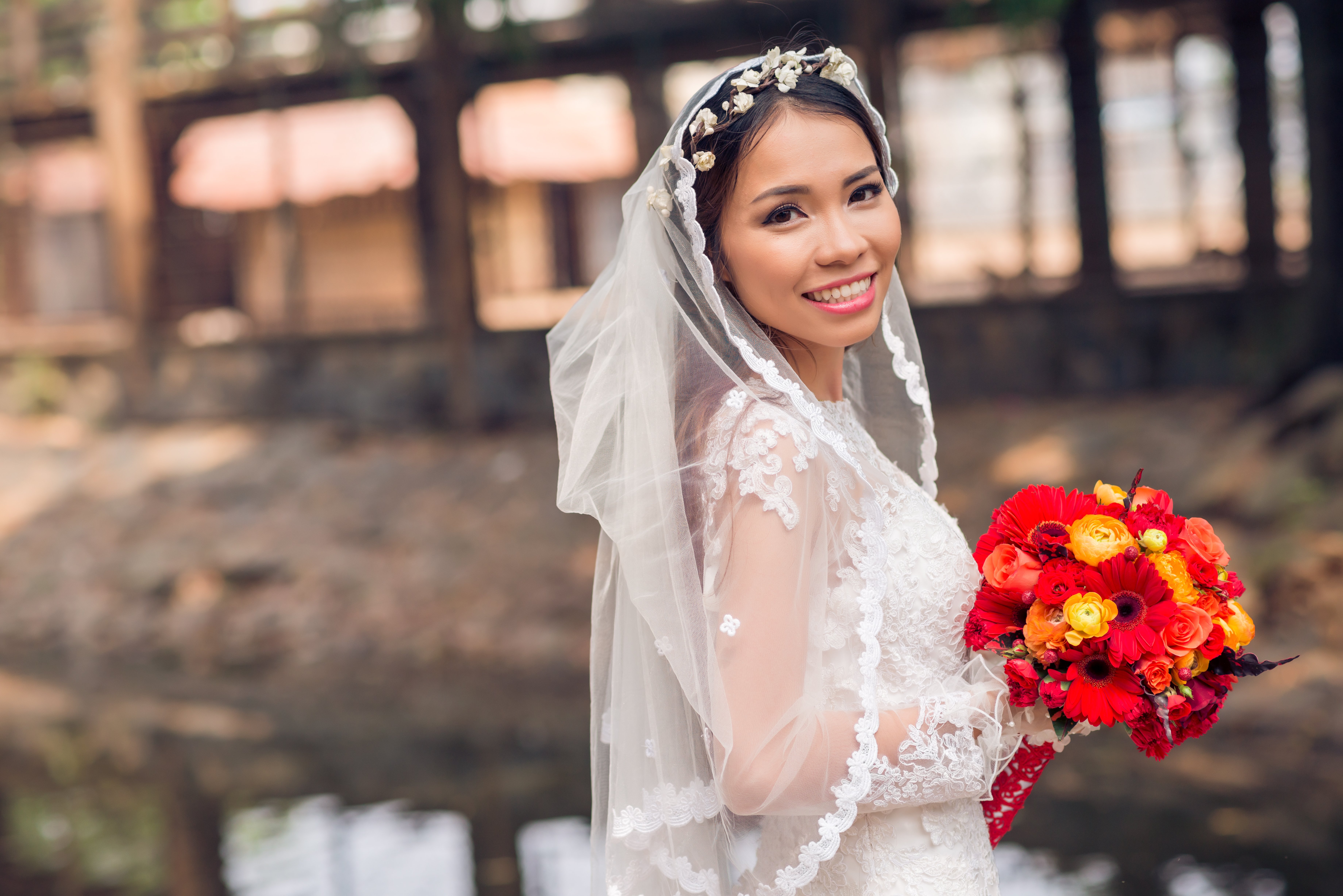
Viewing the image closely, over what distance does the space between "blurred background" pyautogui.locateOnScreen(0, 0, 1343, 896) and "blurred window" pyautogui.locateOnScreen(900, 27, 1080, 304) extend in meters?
0.04

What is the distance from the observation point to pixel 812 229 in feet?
5.90

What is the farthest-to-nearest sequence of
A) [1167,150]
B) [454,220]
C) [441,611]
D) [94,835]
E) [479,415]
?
[479,415]
[454,220]
[1167,150]
[441,611]
[94,835]

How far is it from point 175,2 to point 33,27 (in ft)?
6.37

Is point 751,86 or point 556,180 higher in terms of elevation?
point 556,180

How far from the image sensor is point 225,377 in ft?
38.4

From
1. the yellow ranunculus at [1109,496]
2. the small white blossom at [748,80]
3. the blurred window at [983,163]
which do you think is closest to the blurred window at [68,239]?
the blurred window at [983,163]

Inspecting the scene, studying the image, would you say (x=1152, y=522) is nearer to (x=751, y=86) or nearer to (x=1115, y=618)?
(x=1115, y=618)

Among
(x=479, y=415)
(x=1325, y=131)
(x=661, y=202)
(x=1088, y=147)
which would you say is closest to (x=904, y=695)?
(x=661, y=202)

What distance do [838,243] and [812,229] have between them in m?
0.04

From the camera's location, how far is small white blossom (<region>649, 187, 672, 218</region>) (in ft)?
6.26

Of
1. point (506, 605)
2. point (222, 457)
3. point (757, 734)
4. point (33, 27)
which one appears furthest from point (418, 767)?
point (33, 27)

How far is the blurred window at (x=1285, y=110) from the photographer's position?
8.75 metres

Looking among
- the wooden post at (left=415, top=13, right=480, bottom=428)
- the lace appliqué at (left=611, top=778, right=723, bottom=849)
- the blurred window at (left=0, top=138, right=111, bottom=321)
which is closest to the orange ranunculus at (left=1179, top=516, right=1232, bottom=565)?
the lace appliqué at (left=611, top=778, right=723, bottom=849)

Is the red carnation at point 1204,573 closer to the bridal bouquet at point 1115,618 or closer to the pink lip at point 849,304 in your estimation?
the bridal bouquet at point 1115,618
